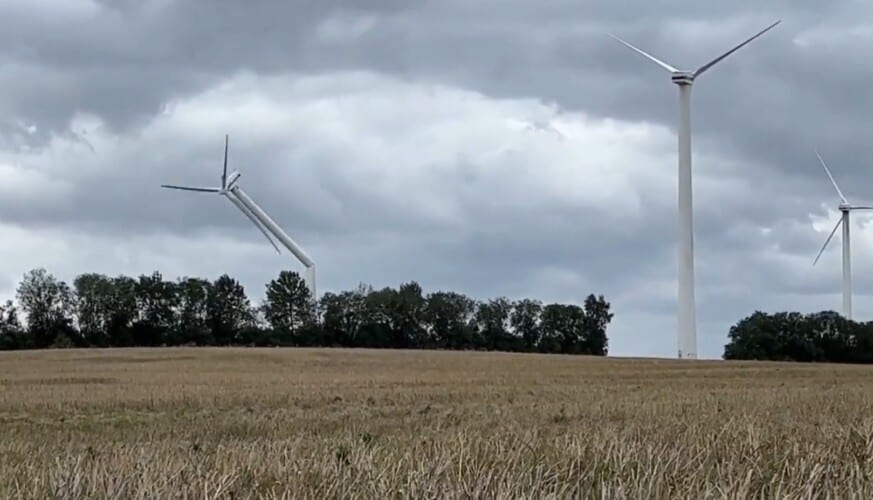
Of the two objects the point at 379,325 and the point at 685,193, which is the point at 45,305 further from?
the point at 685,193

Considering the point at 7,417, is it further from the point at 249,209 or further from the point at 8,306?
the point at 8,306

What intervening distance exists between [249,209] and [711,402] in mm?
90342

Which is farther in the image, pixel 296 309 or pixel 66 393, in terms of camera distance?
pixel 296 309

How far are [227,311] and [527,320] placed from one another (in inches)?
1522

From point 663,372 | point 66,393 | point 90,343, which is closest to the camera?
point 66,393

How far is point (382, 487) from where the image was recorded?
909 cm

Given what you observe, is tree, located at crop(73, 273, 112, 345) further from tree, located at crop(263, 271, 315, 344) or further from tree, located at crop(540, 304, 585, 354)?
tree, located at crop(540, 304, 585, 354)

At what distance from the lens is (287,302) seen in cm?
16600

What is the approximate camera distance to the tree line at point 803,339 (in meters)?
133

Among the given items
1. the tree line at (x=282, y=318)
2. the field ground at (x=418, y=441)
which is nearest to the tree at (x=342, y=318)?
the tree line at (x=282, y=318)

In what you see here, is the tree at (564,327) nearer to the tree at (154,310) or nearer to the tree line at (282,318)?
the tree line at (282,318)

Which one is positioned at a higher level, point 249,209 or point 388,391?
point 249,209

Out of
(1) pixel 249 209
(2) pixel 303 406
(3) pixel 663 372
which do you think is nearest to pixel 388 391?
(2) pixel 303 406

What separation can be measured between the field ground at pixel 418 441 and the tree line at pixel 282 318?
83.4 m
